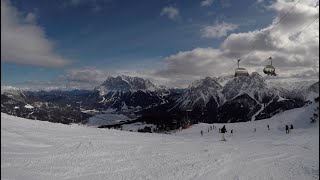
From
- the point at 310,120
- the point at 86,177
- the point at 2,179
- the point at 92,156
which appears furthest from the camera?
the point at 310,120

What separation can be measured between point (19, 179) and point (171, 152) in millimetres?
13171

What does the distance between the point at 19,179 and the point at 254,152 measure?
1871cm

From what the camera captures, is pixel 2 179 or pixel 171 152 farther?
pixel 171 152

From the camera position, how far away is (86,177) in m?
20.3

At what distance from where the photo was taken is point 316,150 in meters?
30.5

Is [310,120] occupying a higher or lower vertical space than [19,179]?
higher

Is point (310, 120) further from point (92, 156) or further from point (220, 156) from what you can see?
point (92, 156)

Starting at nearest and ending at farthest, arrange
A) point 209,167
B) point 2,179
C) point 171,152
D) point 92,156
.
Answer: point 2,179, point 209,167, point 92,156, point 171,152

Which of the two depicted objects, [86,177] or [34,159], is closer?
[86,177]

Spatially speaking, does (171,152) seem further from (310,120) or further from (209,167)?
(310,120)

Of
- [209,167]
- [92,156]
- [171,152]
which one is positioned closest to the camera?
[209,167]

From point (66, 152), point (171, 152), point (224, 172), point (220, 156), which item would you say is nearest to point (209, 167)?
point (224, 172)

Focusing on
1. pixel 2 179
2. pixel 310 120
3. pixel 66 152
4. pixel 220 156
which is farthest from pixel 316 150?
pixel 310 120

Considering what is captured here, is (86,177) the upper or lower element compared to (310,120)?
lower
